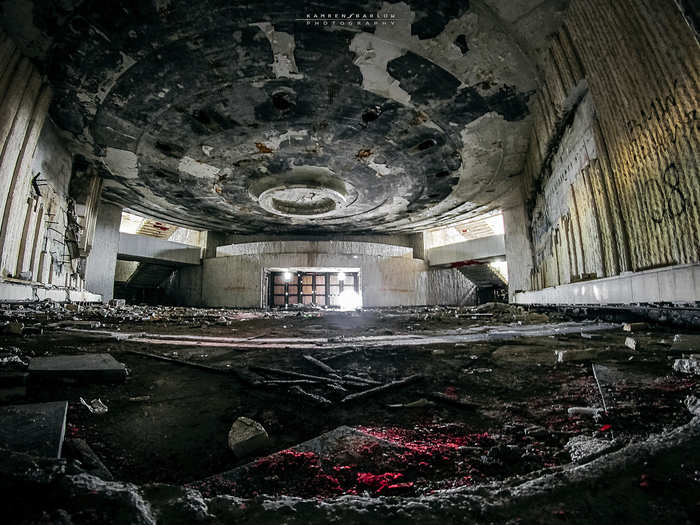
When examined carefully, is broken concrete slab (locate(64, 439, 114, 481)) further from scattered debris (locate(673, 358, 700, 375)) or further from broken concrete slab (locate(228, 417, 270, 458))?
scattered debris (locate(673, 358, 700, 375))

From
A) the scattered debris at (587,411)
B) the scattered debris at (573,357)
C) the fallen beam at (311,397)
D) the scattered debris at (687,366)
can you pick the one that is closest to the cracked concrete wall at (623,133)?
the scattered debris at (573,357)

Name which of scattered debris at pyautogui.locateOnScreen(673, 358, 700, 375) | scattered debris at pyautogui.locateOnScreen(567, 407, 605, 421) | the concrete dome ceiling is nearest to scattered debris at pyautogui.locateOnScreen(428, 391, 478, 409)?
scattered debris at pyautogui.locateOnScreen(567, 407, 605, 421)

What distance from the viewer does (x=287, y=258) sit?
12.7 m

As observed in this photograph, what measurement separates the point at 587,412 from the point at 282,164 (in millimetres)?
7536

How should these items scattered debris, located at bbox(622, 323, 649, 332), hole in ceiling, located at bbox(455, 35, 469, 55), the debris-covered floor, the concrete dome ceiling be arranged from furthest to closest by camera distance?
hole in ceiling, located at bbox(455, 35, 469, 55) → the concrete dome ceiling → scattered debris, located at bbox(622, 323, 649, 332) → the debris-covered floor

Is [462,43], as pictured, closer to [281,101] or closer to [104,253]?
[281,101]

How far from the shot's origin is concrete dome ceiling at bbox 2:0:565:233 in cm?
392

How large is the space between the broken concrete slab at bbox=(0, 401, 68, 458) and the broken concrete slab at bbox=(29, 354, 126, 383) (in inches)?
20.0

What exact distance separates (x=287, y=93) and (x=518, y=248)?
22.6 feet

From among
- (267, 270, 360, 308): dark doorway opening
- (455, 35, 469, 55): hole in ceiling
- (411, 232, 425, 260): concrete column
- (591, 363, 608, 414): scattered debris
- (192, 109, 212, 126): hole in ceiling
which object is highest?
(455, 35, 469, 55): hole in ceiling

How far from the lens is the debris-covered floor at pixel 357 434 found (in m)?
0.58

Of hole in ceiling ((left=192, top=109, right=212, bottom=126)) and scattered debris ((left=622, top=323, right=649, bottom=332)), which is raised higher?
hole in ceiling ((left=192, top=109, right=212, bottom=126))

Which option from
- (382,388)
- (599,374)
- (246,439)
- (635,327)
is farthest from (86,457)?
(635,327)

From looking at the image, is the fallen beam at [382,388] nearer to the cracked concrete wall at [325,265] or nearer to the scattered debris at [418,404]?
the scattered debris at [418,404]
